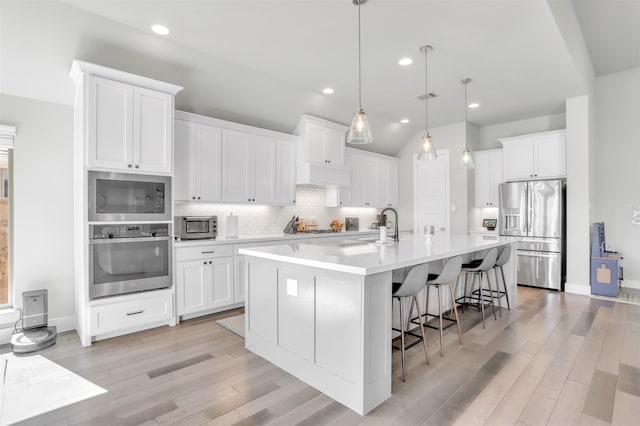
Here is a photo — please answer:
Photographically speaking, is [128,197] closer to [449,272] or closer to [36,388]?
[36,388]

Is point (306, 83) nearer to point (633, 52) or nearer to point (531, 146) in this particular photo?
point (531, 146)

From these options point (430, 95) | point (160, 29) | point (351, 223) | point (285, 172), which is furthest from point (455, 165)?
point (160, 29)

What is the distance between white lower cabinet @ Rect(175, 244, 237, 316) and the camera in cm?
381

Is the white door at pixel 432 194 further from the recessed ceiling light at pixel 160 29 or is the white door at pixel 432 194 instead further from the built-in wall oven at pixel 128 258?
the recessed ceiling light at pixel 160 29

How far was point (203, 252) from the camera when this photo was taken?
399 cm

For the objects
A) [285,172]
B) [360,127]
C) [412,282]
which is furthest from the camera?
[285,172]

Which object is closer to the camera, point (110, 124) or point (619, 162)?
point (110, 124)

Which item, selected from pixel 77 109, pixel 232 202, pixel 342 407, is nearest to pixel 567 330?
pixel 342 407

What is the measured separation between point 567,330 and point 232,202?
164 inches

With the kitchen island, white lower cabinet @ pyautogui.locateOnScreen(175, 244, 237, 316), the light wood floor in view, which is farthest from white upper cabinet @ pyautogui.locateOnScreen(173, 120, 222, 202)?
the kitchen island

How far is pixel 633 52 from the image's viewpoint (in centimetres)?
505

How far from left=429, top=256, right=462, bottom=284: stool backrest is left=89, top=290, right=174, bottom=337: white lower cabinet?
9.02 feet

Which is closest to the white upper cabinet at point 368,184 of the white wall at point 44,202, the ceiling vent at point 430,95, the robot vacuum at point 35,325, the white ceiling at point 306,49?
the white ceiling at point 306,49

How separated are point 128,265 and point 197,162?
1.53 m
